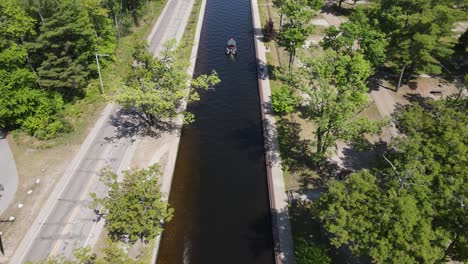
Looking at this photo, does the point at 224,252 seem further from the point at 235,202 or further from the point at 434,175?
the point at 434,175

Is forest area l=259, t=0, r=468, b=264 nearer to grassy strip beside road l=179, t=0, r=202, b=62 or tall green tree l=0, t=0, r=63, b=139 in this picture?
grassy strip beside road l=179, t=0, r=202, b=62

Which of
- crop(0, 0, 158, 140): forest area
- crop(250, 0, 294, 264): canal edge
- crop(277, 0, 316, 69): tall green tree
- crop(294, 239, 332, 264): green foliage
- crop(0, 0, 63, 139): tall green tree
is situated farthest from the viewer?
crop(277, 0, 316, 69): tall green tree

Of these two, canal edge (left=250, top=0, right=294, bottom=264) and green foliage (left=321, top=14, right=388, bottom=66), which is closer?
canal edge (left=250, top=0, right=294, bottom=264)

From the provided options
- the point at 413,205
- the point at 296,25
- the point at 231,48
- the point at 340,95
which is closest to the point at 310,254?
the point at 413,205

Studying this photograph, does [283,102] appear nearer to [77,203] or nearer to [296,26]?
[296,26]

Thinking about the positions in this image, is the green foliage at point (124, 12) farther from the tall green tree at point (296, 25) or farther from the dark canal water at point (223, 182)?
the tall green tree at point (296, 25)

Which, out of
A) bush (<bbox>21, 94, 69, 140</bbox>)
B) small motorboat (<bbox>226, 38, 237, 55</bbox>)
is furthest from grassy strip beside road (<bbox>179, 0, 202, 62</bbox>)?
bush (<bbox>21, 94, 69, 140</bbox>)

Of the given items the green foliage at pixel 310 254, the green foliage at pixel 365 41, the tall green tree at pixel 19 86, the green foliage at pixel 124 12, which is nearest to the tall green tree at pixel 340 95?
the green foliage at pixel 310 254
